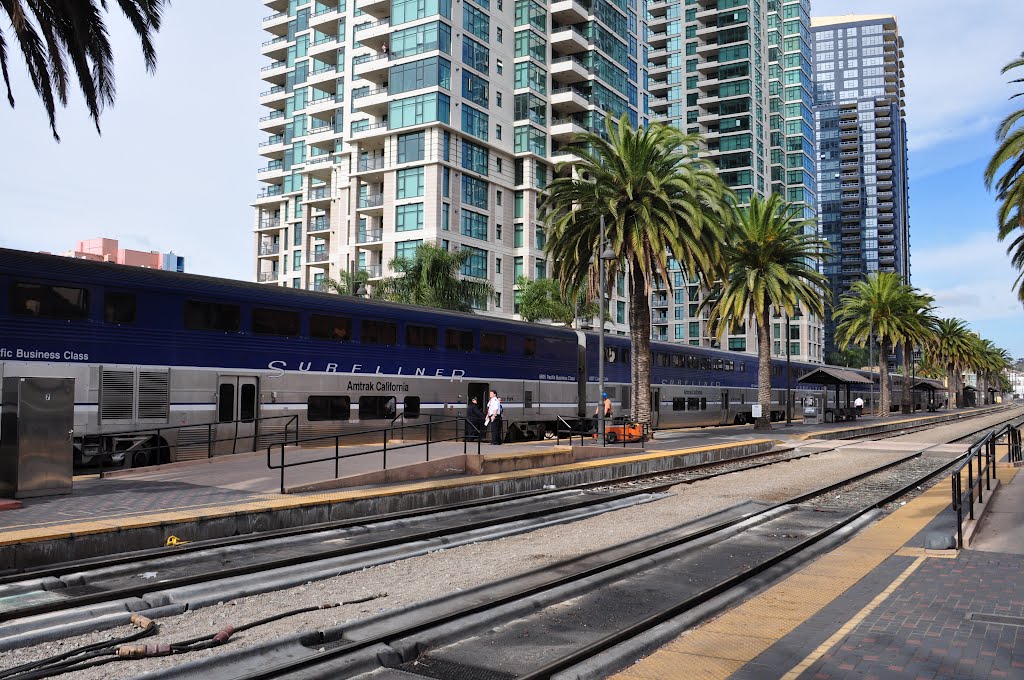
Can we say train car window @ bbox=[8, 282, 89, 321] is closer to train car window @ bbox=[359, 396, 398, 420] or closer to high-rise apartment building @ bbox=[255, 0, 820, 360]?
train car window @ bbox=[359, 396, 398, 420]

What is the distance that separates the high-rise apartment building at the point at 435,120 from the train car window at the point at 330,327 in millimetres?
39183

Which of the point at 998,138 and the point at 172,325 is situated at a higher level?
the point at 998,138

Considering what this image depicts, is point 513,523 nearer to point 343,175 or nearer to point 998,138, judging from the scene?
point 998,138

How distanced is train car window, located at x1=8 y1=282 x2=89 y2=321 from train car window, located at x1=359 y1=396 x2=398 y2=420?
8.65 m

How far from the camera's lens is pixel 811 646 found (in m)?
6.91

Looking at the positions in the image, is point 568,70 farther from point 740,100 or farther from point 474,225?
point 740,100

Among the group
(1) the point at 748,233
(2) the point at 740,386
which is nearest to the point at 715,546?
(1) the point at 748,233

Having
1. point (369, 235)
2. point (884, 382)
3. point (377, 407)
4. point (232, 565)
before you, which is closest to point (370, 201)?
point (369, 235)

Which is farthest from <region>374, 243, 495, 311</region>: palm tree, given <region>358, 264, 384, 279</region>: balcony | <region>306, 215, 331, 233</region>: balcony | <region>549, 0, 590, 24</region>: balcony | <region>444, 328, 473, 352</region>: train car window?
<region>549, 0, 590, 24</region>: balcony

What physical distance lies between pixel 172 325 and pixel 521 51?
59.4 m

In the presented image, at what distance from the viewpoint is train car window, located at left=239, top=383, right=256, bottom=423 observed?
69.6 ft

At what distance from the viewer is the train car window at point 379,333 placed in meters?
24.9

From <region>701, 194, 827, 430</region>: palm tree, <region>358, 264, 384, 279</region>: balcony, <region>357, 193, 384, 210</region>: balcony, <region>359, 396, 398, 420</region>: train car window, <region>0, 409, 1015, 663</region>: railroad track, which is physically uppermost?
<region>357, 193, 384, 210</region>: balcony

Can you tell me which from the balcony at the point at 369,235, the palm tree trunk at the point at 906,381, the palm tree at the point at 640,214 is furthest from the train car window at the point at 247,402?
the palm tree trunk at the point at 906,381
